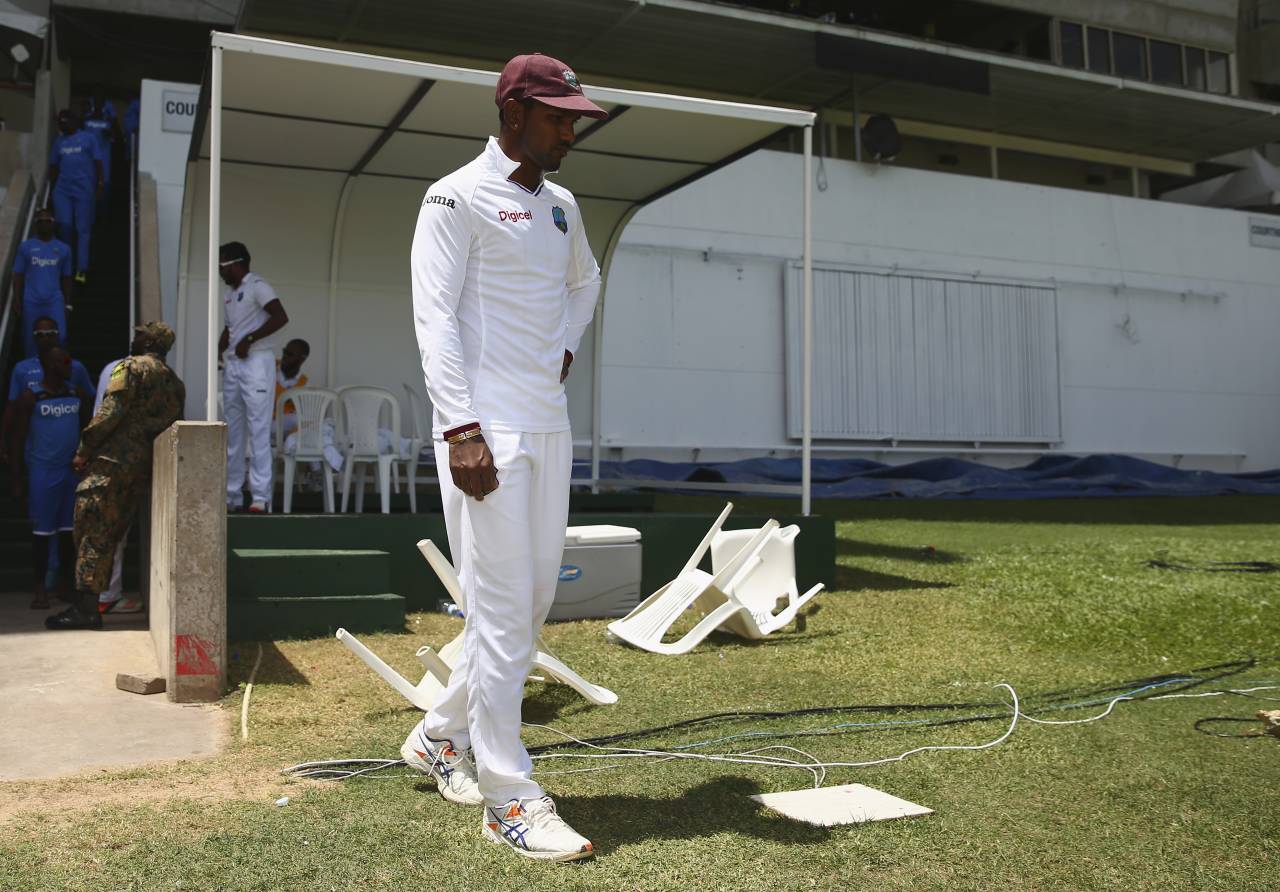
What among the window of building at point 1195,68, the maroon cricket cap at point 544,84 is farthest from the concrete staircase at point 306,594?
the window of building at point 1195,68

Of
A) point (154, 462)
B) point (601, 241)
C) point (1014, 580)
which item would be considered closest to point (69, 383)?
Answer: point (154, 462)

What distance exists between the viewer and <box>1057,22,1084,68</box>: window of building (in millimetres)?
23862

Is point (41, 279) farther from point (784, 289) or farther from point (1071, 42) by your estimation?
point (1071, 42)

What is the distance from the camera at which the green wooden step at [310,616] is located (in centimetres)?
657

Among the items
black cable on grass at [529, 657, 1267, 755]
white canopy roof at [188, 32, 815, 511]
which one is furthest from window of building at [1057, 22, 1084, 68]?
black cable on grass at [529, 657, 1267, 755]

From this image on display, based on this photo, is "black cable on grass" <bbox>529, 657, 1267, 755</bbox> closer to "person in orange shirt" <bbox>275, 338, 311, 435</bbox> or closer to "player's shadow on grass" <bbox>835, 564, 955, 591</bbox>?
"player's shadow on grass" <bbox>835, 564, 955, 591</bbox>

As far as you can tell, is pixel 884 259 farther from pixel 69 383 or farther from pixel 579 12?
pixel 69 383

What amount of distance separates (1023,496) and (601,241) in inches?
345

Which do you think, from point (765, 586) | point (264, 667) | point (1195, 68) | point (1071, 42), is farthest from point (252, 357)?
point (1195, 68)

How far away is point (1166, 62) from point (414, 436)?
70.4ft

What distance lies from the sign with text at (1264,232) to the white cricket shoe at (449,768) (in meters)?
24.1

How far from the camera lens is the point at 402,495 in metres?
10.1

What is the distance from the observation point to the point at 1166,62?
2541cm

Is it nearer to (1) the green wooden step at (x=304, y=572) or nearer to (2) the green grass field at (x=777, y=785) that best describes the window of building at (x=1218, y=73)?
(2) the green grass field at (x=777, y=785)
